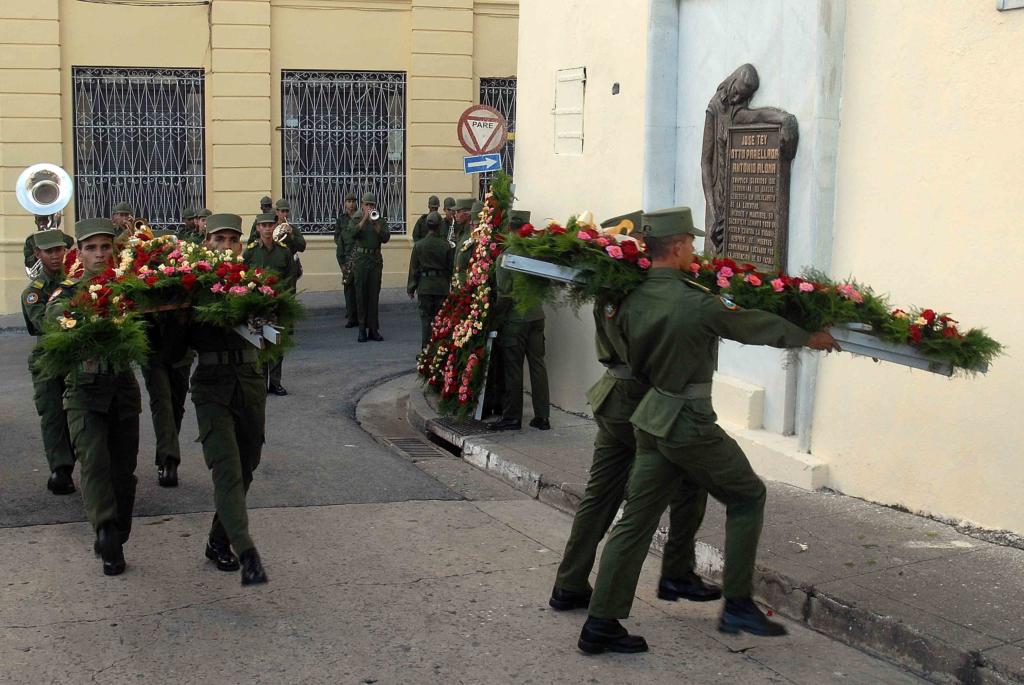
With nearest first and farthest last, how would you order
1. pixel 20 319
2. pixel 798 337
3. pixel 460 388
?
pixel 798 337 → pixel 460 388 → pixel 20 319

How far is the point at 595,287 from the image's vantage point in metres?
5.72

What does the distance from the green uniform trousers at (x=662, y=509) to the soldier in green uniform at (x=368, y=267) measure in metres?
10.9

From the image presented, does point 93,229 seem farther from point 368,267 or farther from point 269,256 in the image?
point 368,267

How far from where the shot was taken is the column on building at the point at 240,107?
1956cm

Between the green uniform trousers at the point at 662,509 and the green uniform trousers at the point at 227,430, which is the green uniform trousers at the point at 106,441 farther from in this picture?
the green uniform trousers at the point at 662,509

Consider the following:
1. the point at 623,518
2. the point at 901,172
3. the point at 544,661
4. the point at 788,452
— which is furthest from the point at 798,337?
the point at 788,452

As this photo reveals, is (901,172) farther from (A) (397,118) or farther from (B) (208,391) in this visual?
(A) (397,118)

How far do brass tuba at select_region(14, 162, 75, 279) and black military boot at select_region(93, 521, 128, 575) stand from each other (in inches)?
281

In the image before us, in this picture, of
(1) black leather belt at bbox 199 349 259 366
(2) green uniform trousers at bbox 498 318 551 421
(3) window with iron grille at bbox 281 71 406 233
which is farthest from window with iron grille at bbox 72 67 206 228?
(1) black leather belt at bbox 199 349 259 366

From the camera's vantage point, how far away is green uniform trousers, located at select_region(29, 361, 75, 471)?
849 cm

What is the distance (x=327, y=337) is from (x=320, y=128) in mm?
4813

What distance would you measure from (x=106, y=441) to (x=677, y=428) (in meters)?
3.25

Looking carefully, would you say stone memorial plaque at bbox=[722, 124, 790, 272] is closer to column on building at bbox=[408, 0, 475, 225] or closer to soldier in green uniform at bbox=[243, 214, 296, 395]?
soldier in green uniform at bbox=[243, 214, 296, 395]

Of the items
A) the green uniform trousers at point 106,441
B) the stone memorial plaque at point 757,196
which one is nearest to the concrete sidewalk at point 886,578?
the stone memorial plaque at point 757,196
